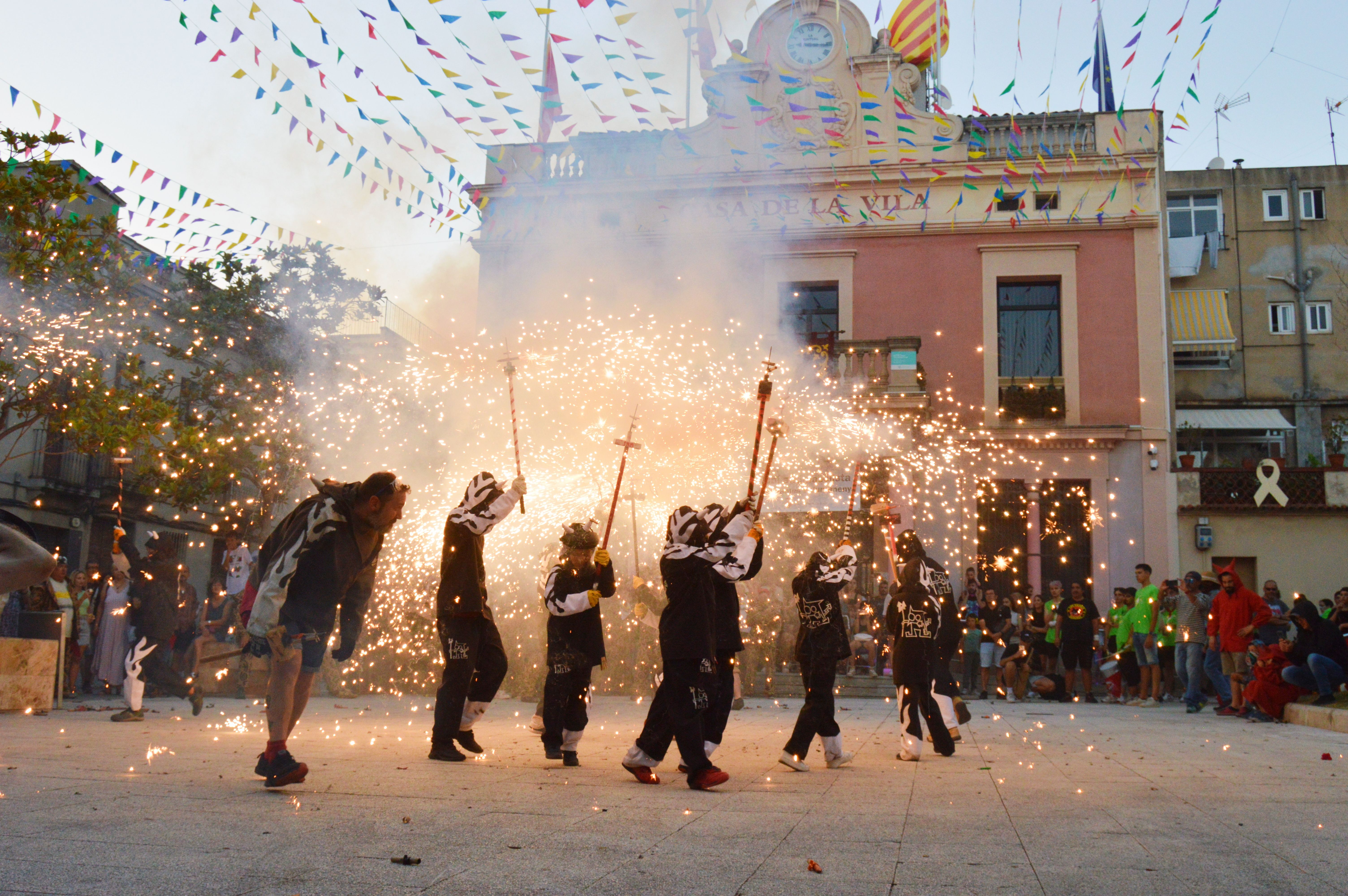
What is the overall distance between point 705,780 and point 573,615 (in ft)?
5.96

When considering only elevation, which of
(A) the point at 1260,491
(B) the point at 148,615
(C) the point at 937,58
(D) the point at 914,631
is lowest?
(B) the point at 148,615

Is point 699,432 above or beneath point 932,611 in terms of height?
above

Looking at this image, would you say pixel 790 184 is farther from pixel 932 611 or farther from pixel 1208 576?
pixel 932 611

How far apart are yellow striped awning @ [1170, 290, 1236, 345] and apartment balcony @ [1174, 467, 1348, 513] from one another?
7.48 m

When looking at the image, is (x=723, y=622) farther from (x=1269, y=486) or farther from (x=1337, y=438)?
(x=1337, y=438)

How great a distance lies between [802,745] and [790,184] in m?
14.7

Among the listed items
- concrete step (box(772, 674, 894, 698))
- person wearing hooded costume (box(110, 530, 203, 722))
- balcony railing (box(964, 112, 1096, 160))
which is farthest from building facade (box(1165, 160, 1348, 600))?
person wearing hooded costume (box(110, 530, 203, 722))

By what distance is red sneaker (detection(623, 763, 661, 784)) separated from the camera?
610 cm

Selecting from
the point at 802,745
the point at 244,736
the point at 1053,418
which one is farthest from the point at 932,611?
the point at 1053,418

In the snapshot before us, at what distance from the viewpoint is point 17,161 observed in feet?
32.3

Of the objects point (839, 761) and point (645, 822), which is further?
point (839, 761)

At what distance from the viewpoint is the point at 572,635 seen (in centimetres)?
727

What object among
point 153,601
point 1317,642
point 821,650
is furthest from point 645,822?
point 1317,642

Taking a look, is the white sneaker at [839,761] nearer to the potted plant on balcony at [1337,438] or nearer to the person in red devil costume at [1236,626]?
the person in red devil costume at [1236,626]
